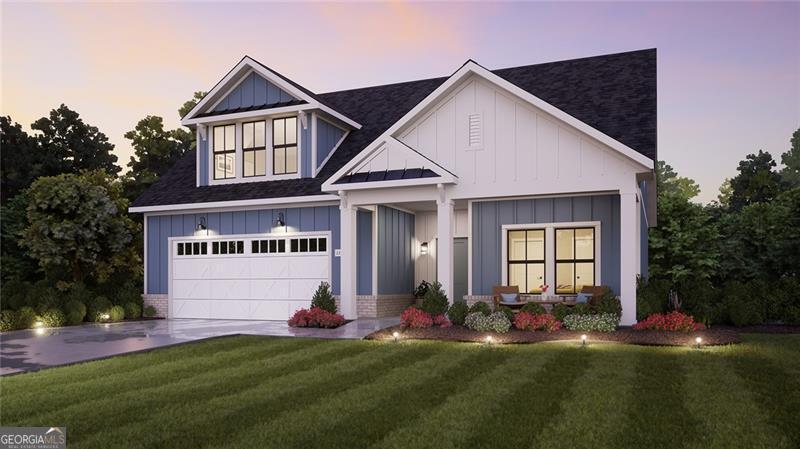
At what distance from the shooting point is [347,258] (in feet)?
55.9

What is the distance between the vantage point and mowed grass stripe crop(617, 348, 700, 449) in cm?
599

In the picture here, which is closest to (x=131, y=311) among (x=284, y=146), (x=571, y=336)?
(x=284, y=146)

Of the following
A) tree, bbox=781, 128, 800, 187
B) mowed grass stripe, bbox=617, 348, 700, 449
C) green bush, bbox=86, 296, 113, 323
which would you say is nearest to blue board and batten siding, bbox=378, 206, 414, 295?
green bush, bbox=86, 296, 113, 323

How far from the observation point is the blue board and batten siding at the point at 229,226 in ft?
61.6

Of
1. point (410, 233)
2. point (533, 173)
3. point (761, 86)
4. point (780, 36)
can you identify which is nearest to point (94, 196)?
point (410, 233)

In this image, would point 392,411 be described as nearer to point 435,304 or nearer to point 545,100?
point 435,304

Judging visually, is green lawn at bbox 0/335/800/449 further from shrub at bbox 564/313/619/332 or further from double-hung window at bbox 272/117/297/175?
double-hung window at bbox 272/117/297/175

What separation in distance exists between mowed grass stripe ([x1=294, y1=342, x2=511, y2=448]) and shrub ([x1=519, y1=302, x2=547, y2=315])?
4.59m

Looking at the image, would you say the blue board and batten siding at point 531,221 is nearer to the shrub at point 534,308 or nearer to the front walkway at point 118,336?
the shrub at point 534,308

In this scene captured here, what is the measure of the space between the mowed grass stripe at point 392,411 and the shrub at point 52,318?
13.1 meters

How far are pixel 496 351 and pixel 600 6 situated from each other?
524 inches

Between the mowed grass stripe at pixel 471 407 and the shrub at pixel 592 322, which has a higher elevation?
the shrub at pixel 592 322

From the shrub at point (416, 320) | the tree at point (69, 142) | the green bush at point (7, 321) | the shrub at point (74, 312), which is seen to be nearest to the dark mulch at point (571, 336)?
the shrub at point (416, 320)

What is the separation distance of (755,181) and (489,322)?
3971 centimetres
